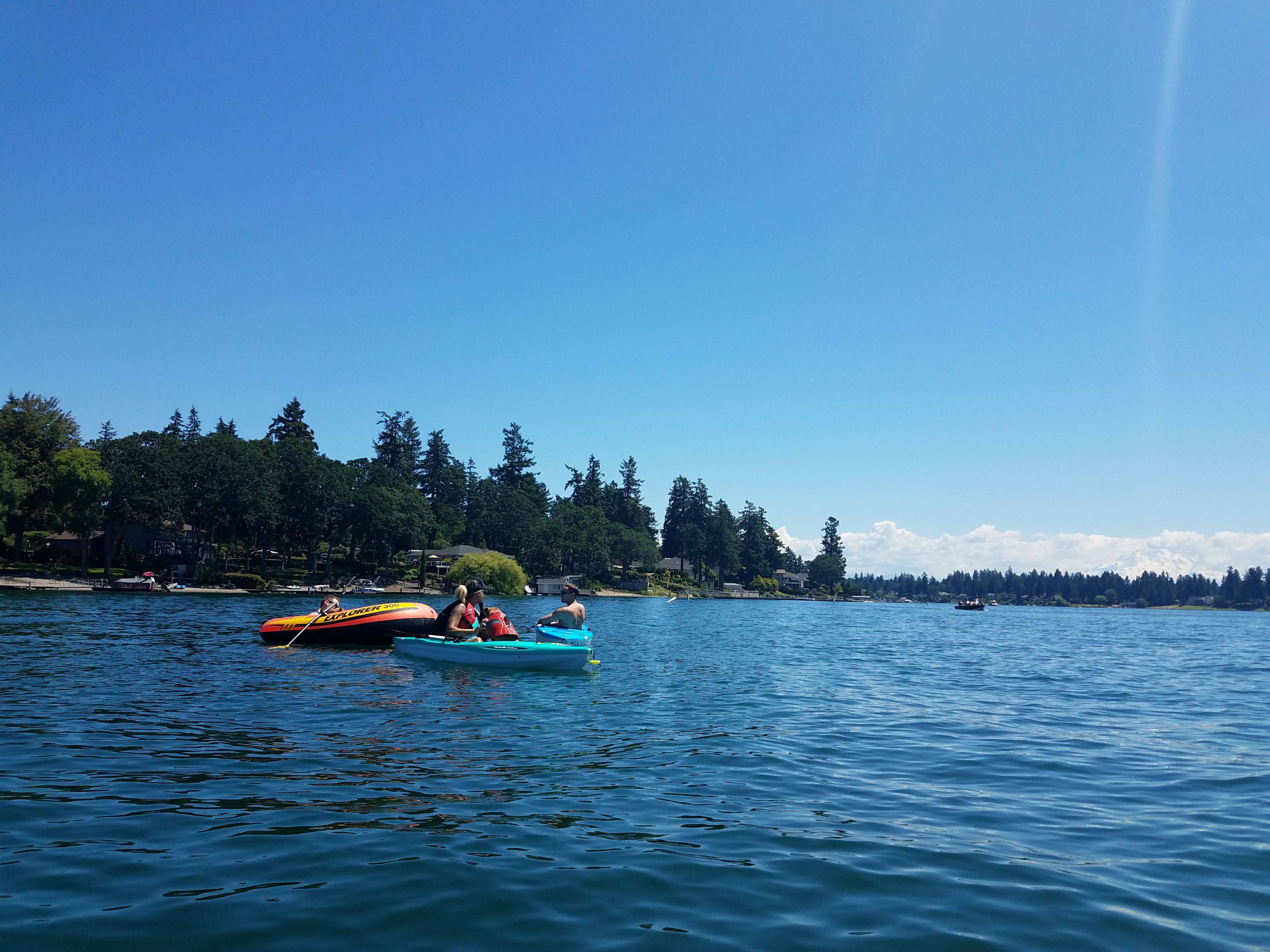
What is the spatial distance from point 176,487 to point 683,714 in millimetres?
75424

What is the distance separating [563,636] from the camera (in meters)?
23.3

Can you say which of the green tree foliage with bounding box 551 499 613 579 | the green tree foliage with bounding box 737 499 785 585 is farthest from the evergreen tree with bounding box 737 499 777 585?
the green tree foliage with bounding box 551 499 613 579

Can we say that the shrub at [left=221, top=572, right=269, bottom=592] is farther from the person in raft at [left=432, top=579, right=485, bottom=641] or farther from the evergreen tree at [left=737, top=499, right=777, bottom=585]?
the evergreen tree at [left=737, top=499, right=777, bottom=585]

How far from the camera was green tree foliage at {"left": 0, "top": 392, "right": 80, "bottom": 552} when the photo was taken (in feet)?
238

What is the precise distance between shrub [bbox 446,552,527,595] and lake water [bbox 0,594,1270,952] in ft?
241

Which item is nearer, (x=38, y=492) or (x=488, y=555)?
(x=38, y=492)

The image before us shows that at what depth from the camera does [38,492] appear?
242 ft

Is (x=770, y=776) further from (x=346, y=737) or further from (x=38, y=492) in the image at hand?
(x=38, y=492)

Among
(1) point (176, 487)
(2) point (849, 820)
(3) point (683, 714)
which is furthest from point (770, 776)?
(1) point (176, 487)

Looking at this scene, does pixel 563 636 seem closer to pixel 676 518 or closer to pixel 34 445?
pixel 34 445

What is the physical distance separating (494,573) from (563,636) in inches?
2839

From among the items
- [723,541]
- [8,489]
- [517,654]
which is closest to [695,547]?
[723,541]

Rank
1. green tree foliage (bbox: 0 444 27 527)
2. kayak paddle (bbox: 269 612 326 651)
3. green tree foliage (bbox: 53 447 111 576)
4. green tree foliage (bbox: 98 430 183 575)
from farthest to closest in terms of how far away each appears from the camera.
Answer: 1. green tree foliage (bbox: 98 430 183 575)
2. green tree foliage (bbox: 53 447 111 576)
3. green tree foliage (bbox: 0 444 27 527)
4. kayak paddle (bbox: 269 612 326 651)

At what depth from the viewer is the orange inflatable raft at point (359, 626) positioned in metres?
26.5
